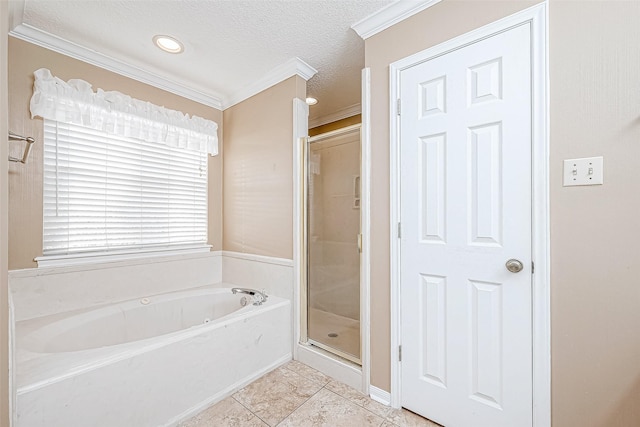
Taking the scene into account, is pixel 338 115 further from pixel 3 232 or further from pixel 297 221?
pixel 3 232

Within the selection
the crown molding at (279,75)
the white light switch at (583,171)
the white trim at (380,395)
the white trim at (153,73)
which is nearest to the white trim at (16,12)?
the white trim at (153,73)

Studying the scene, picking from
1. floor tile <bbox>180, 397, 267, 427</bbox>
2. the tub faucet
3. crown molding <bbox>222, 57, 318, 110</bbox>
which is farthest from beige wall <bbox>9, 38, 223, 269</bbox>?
floor tile <bbox>180, 397, 267, 427</bbox>

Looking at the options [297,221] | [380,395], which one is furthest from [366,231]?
[380,395]

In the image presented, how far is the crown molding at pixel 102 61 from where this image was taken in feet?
5.98

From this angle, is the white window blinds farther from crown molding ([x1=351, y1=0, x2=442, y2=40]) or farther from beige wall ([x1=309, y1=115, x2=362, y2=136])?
crown molding ([x1=351, y1=0, x2=442, y2=40])

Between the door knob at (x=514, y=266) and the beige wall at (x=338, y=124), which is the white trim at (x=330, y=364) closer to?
the door knob at (x=514, y=266)

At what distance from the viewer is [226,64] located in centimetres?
226

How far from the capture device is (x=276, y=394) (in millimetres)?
1790

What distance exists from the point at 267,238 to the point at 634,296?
2223 millimetres

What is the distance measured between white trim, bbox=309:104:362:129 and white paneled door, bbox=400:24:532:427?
5.06ft

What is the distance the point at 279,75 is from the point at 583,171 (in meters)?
2.16

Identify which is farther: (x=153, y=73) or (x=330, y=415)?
(x=153, y=73)

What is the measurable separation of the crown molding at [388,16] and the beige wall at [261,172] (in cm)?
72

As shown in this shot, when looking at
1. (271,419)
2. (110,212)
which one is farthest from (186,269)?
(271,419)
